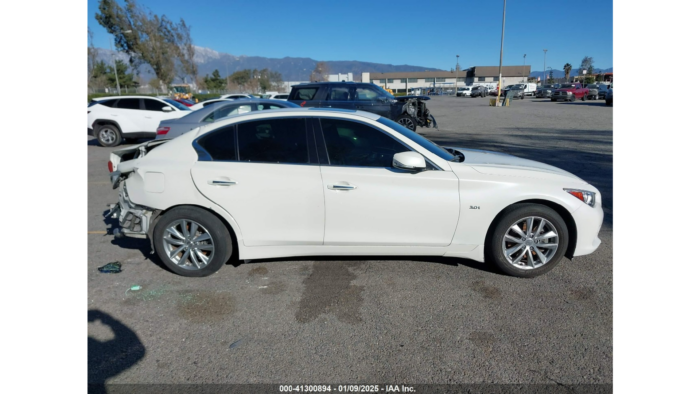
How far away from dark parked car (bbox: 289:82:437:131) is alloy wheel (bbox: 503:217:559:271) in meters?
Answer: 10.5

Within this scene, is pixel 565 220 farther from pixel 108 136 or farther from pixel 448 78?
pixel 448 78

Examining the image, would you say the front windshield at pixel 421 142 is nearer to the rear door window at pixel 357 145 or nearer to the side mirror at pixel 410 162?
the rear door window at pixel 357 145

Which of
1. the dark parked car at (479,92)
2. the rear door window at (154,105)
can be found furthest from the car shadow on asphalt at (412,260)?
the dark parked car at (479,92)

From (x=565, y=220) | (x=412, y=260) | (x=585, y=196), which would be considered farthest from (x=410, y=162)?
(x=585, y=196)

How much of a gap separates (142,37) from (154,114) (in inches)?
1567

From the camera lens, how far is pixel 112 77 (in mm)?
65062

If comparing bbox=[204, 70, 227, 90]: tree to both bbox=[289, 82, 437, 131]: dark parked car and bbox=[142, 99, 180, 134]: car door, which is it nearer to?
bbox=[142, 99, 180, 134]: car door

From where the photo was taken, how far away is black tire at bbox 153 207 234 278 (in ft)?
12.3

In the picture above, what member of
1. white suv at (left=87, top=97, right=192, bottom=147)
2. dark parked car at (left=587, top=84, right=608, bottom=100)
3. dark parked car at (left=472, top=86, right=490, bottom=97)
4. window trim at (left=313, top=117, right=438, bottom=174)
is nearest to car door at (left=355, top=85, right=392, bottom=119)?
white suv at (left=87, top=97, right=192, bottom=147)

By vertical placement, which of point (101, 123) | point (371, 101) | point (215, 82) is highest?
point (215, 82)

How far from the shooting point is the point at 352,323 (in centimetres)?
308
